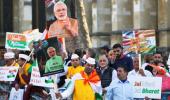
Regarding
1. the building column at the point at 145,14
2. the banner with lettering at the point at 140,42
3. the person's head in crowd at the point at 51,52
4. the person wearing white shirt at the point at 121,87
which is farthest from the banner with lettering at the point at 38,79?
the building column at the point at 145,14

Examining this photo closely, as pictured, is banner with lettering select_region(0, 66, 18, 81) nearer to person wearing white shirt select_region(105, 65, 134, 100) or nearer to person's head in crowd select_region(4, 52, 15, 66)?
person's head in crowd select_region(4, 52, 15, 66)

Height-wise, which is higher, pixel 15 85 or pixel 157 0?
pixel 157 0

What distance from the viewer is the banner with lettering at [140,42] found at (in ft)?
58.9

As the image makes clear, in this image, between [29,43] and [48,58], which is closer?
[48,58]

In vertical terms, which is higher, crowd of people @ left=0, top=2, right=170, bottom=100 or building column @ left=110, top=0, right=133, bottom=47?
building column @ left=110, top=0, right=133, bottom=47

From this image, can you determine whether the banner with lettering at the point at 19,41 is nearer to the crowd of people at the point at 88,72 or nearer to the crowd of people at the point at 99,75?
the crowd of people at the point at 88,72

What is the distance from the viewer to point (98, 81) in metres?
13.5

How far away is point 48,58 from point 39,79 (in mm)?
706

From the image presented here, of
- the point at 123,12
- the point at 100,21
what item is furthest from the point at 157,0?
the point at 100,21

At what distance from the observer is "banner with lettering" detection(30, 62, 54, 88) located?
47.5 feet

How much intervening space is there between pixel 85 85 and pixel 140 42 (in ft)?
16.8

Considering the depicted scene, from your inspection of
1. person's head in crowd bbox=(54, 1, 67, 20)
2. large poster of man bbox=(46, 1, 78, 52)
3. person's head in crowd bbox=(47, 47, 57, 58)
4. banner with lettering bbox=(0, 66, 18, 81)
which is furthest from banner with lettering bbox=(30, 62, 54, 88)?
person's head in crowd bbox=(54, 1, 67, 20)

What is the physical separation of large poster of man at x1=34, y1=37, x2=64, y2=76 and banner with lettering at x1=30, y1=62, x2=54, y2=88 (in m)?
0.31

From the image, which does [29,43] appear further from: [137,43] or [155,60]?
[155,60]
